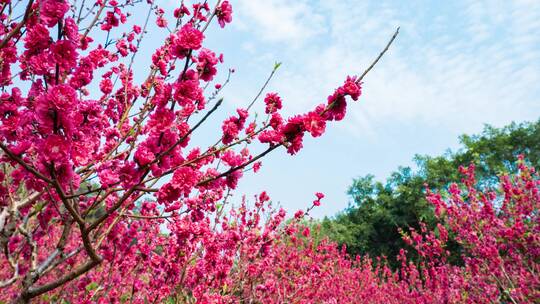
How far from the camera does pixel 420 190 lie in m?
34.3

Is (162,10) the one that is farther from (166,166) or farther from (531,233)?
(531,233)

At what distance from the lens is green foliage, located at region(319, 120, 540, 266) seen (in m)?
32.0

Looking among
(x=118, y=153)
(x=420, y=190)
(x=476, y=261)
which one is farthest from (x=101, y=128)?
Answer: (x=420, y=190)

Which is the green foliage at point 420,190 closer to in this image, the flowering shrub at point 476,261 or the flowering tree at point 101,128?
the flowering shrub at point 476,261

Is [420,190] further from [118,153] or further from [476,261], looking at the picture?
[118,153]

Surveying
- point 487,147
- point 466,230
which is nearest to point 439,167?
point 487,147

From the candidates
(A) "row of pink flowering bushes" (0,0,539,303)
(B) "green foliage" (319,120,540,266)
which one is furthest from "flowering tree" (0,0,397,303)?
(B) "green foliage" (319,120,540,266)

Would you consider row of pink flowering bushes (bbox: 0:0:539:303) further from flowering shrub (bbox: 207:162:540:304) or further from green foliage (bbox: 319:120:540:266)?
green foliage (bbox: 319:120:540:266)

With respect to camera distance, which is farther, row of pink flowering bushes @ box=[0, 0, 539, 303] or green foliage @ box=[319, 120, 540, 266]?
green foliage @ box=[319, 120, 540, 266]

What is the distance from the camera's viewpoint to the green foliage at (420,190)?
3197 cm

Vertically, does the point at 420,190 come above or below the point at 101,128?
above

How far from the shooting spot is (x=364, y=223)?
117 feet

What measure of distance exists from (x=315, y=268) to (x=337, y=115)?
5.57 m

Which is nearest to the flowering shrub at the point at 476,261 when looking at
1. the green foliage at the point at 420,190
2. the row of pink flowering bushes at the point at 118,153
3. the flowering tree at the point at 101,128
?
the row of pink flowering bushes at the point at 118,153
